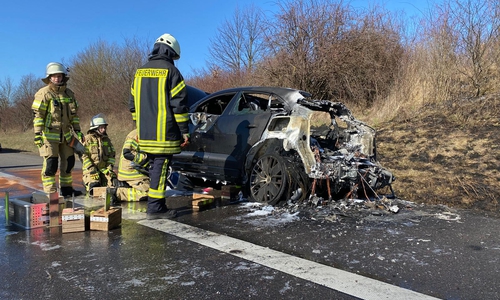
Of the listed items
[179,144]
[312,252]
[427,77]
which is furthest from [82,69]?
[312,252]

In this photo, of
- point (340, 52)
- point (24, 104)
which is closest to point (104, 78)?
point (24, 104)

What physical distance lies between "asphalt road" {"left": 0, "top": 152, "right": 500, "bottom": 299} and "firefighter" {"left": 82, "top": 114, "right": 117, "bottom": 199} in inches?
62.0

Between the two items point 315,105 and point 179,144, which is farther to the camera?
point 315,105

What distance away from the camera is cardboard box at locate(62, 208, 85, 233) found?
156 inches

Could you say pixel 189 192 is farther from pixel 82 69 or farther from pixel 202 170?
pixel 82 69

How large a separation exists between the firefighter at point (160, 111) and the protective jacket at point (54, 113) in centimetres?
184

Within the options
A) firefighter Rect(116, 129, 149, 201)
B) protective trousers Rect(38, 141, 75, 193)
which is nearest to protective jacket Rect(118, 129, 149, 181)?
firefighter Rect(116, 129, 149, 201)

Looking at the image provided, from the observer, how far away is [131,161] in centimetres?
582

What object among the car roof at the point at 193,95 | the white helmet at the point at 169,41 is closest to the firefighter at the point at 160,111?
the white helmet at the point at 169,41

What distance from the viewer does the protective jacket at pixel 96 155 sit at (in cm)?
608

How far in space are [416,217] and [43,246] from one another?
13.3ft

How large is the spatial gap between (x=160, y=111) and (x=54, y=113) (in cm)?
219

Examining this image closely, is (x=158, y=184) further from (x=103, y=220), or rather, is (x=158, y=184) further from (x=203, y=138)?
(x=203, y=138)

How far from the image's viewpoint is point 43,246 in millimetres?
3572
